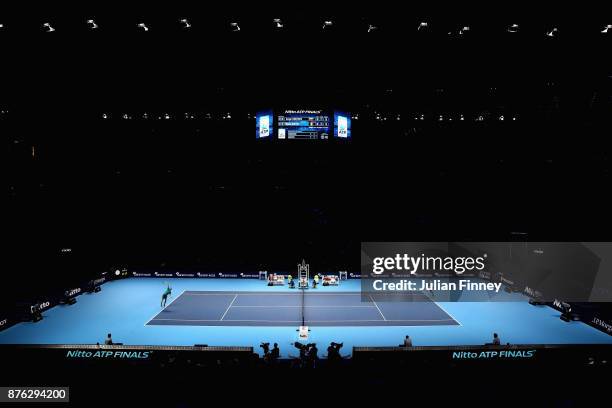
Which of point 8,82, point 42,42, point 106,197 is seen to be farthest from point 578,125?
point 106,197

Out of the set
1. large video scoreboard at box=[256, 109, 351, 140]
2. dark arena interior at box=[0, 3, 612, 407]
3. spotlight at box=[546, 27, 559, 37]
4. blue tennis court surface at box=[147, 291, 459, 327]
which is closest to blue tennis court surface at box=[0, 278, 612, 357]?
blue tennis court surface at box=[147, 291, 459, 327]

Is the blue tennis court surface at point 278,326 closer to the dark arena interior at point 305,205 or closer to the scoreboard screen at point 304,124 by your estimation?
the dark arena interior at point 305,205

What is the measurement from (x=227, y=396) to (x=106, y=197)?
24405 millimetres

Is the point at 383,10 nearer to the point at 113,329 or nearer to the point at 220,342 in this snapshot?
the point at 220,342

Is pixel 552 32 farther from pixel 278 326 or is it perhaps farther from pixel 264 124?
pixel 278 326

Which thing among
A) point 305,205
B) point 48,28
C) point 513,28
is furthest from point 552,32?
point 305,205

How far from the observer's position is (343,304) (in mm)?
20078

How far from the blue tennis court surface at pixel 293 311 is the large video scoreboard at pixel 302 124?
7.77 meters

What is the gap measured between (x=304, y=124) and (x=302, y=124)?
88 mm

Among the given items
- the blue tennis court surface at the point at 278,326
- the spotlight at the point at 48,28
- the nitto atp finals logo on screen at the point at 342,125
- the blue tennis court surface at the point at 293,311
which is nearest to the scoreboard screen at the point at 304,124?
the nitto atp finals logo on screen at the point at 342,125

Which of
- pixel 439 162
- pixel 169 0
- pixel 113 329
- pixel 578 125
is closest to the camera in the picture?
pixel 169 0

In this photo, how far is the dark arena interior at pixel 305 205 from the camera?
8.85 m

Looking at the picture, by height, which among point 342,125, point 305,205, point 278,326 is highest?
point 342,125

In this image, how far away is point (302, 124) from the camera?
1758 cm
